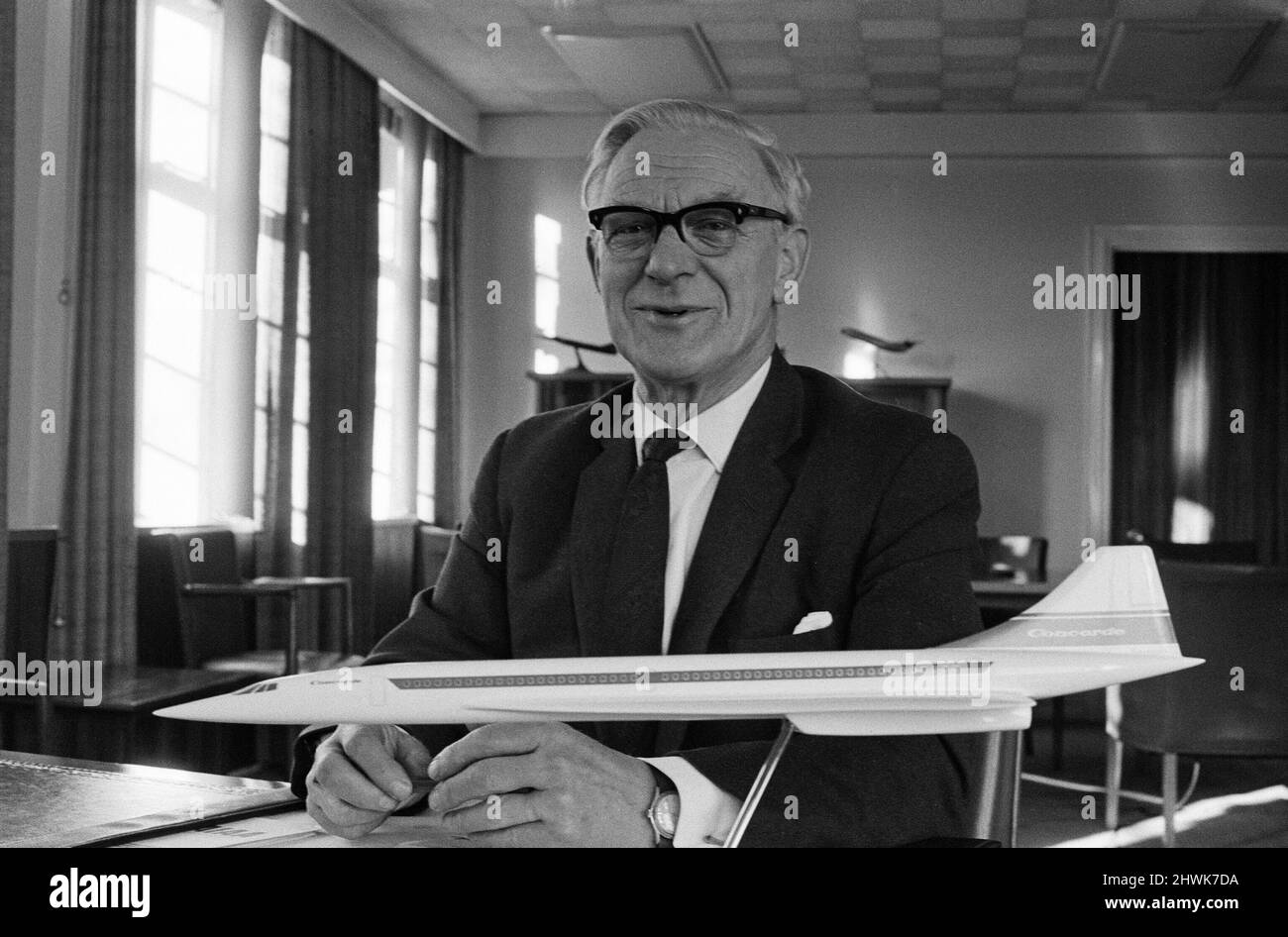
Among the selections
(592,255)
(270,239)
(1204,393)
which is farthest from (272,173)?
(1204,393)

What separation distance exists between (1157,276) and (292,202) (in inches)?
163

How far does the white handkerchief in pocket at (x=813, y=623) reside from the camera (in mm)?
724

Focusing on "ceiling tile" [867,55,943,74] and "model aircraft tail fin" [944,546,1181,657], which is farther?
"ceiling tile" [867,55,943,74]

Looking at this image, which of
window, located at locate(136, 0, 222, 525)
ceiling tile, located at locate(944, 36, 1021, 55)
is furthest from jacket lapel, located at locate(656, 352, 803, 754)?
ceiling tile, located at locate(944, 36, 1021, 55)

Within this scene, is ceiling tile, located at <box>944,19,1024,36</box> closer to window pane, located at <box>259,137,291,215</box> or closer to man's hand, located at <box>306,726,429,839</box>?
Result: window pane, located at <box>259,137,291,215</box>

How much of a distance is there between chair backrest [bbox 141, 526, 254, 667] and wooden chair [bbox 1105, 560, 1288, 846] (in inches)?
80.1

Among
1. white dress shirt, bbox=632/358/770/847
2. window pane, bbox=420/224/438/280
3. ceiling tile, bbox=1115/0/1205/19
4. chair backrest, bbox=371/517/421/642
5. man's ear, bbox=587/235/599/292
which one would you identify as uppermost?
ceiling tile, bbox=1115/0/1205/19

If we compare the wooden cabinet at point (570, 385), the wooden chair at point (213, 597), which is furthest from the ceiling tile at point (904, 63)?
the wooden chair at point (213, 597)

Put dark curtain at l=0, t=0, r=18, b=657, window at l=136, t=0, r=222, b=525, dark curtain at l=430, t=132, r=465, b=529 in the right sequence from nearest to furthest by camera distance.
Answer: dark curtain at l=0, t=0, r=18, b=657
window at l=136, t=0, r=222, b=525
dark curtain at l=430, t=132, r=465, b=529

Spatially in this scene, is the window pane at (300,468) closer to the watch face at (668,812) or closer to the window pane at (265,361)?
the window pane at (265,361)

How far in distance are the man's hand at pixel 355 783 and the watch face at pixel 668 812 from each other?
13cm

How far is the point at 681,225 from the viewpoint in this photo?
763 mm

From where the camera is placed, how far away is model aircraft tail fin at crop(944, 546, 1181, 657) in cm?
58

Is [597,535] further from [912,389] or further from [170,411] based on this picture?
[912,389]
